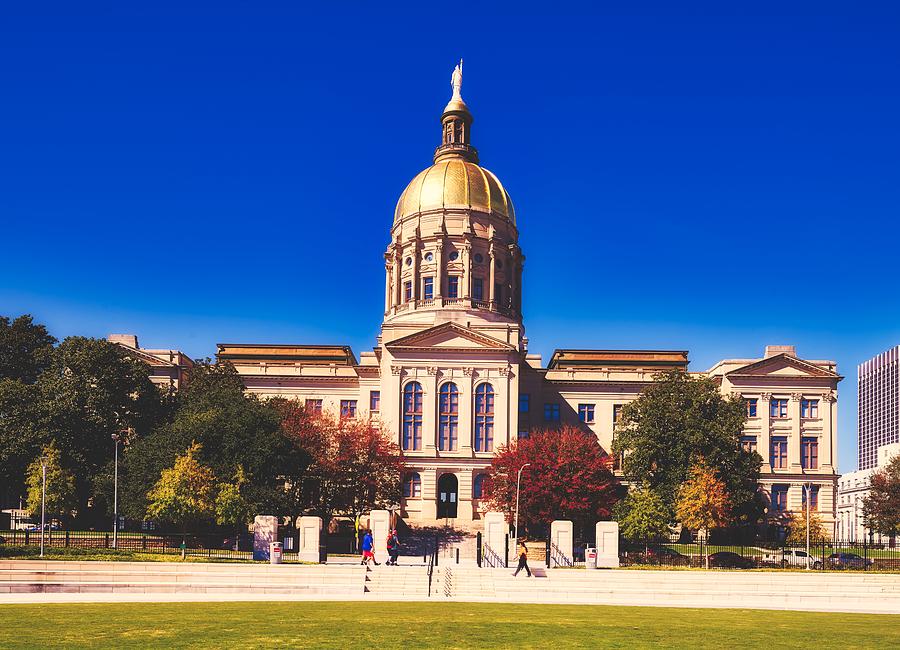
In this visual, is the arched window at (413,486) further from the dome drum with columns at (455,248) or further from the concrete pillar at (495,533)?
the concrete pillar at (495,533)

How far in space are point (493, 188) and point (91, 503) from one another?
49.8 meters

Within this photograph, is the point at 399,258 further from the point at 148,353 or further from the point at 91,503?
the point at 91,503

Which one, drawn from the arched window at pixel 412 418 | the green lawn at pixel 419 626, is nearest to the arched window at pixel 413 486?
the arched window at pixel 412 418

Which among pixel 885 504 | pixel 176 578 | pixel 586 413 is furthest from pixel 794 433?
pixel 176 578

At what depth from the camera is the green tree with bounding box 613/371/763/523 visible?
2648 inches

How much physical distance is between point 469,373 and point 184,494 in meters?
32.2

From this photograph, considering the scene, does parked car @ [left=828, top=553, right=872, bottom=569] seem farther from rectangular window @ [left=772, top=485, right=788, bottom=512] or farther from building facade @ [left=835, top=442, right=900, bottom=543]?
building facade @ [left=835, top=442, right=900, bottom=543]

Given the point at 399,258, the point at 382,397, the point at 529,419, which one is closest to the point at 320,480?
the point at 382,397

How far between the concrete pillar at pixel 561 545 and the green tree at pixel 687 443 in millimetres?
18810

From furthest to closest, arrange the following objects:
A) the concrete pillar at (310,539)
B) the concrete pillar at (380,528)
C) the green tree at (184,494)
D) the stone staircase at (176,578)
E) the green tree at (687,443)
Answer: the green tree at (687,443) → the green tree at (184,494) → the concrete pillar at (380,528) → the concrete pillar at (310,539) → the stone staircase at (176,578)

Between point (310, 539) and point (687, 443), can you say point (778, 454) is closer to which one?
point (687, 443)

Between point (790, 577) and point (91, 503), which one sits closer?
point (790, 577)

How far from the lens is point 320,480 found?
208 feet

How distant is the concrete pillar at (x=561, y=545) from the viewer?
4750 cm
